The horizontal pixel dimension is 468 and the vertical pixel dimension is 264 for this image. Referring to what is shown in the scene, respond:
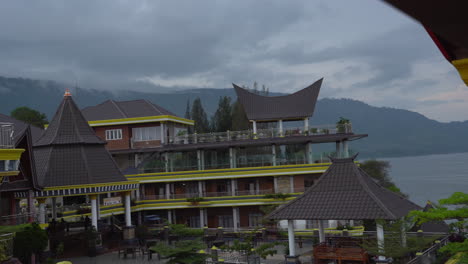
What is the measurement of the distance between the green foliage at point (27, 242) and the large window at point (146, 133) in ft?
79.6

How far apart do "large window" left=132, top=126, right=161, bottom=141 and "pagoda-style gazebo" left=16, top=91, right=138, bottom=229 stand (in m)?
12.2

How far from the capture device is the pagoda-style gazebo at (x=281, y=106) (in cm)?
4569

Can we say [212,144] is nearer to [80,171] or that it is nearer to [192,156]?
[192,156]

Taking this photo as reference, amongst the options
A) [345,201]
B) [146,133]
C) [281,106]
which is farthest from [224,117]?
[345,201]

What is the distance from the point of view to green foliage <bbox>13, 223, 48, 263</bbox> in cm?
2327

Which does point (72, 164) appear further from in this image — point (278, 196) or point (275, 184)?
point (275, 184)

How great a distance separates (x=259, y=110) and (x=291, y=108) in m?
3.20

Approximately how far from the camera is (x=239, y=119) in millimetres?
66562

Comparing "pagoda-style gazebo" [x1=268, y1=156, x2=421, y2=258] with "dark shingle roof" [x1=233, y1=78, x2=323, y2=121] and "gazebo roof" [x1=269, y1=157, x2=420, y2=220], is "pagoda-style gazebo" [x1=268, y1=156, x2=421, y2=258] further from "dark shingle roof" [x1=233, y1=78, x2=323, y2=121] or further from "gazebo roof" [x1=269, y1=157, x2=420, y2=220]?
"dark shingle roof" [x1=233, y1=78, x2=323, y2=121]

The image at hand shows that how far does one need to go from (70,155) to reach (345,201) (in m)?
20.7

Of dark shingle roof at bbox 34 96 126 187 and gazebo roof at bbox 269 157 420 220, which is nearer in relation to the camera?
gazebo roof at bbox 269 157 420 220

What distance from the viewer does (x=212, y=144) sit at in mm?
44875

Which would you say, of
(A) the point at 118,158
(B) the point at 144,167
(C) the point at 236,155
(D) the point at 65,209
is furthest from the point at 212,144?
(D) the point at 65,209

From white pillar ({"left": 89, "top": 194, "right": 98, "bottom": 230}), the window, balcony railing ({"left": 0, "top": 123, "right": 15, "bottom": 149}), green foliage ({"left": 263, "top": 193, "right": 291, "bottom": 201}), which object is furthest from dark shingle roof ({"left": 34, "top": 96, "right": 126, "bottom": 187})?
green foliage ({"left": 263, "top": 193, "right": 291, "bottom": 201})
